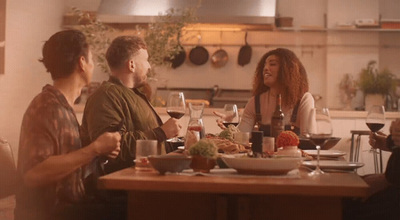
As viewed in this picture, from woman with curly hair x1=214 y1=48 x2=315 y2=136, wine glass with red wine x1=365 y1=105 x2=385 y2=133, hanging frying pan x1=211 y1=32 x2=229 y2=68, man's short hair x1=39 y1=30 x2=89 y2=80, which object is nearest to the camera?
man's short hair x1=39 y1=30 x2=89 y2=80

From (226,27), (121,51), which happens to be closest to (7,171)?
(121,51)

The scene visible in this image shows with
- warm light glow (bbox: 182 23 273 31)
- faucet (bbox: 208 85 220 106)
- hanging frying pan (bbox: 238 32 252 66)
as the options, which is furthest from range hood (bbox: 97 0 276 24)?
faucet (bbox: 208 85 220 106)

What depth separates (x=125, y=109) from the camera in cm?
296

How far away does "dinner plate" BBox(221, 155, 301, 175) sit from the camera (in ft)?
5.82

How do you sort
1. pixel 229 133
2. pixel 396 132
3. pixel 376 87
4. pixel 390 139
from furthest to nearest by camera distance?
pixel 376 87
pixel 229 133
pixel 390 139
pixel 396 132

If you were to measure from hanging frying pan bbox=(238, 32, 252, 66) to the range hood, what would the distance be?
87 centimetres

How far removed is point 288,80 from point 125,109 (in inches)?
51.9

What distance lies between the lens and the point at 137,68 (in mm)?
3186

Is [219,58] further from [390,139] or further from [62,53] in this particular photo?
[62,53]

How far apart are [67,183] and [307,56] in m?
5.96

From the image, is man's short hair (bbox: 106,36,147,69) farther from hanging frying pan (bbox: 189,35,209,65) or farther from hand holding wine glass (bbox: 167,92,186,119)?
hanging frying pan (bbox: 189,35,209,65)

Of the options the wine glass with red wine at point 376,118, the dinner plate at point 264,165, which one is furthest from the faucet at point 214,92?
the dinner plate at point 264,165

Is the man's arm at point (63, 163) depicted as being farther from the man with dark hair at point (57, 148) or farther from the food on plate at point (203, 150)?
the food on plate at point (203, 150)

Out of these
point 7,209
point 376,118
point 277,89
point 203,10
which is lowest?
point 7,209
